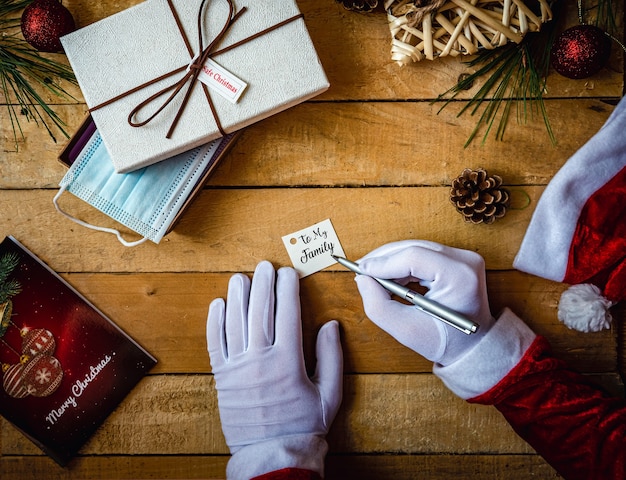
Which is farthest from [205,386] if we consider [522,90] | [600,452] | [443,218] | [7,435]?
[522,90]

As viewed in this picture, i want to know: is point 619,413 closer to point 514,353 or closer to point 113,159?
point 514,353

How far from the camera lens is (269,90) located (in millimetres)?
793

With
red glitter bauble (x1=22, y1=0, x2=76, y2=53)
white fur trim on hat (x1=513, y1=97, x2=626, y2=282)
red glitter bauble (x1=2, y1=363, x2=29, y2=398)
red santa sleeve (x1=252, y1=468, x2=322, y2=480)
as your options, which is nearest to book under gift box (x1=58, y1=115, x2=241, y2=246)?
red glitter bauble (x1=22, y1=0, x2=76, y2=53)

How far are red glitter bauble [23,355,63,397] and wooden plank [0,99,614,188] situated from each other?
437 millimetres

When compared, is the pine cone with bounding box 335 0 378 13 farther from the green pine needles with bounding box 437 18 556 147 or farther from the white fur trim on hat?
the white fur trim on hat

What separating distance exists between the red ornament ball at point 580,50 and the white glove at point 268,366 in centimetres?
59

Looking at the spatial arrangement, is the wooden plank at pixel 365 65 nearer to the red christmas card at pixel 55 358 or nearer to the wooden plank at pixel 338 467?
the red christmas card at pixel 55 358

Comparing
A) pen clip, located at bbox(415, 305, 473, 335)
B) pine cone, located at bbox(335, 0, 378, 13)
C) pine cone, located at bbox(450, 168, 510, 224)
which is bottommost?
pen clip, located at bbox(415, 305, 473, 335)

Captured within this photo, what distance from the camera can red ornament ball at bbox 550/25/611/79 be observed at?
0.79m

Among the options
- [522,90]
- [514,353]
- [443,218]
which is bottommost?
[514,353]

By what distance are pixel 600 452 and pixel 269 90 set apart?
31.7 inches

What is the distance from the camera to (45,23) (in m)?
0.81

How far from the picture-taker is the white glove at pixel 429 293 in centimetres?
85

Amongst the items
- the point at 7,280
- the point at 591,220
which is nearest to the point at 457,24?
the point at 591,220
